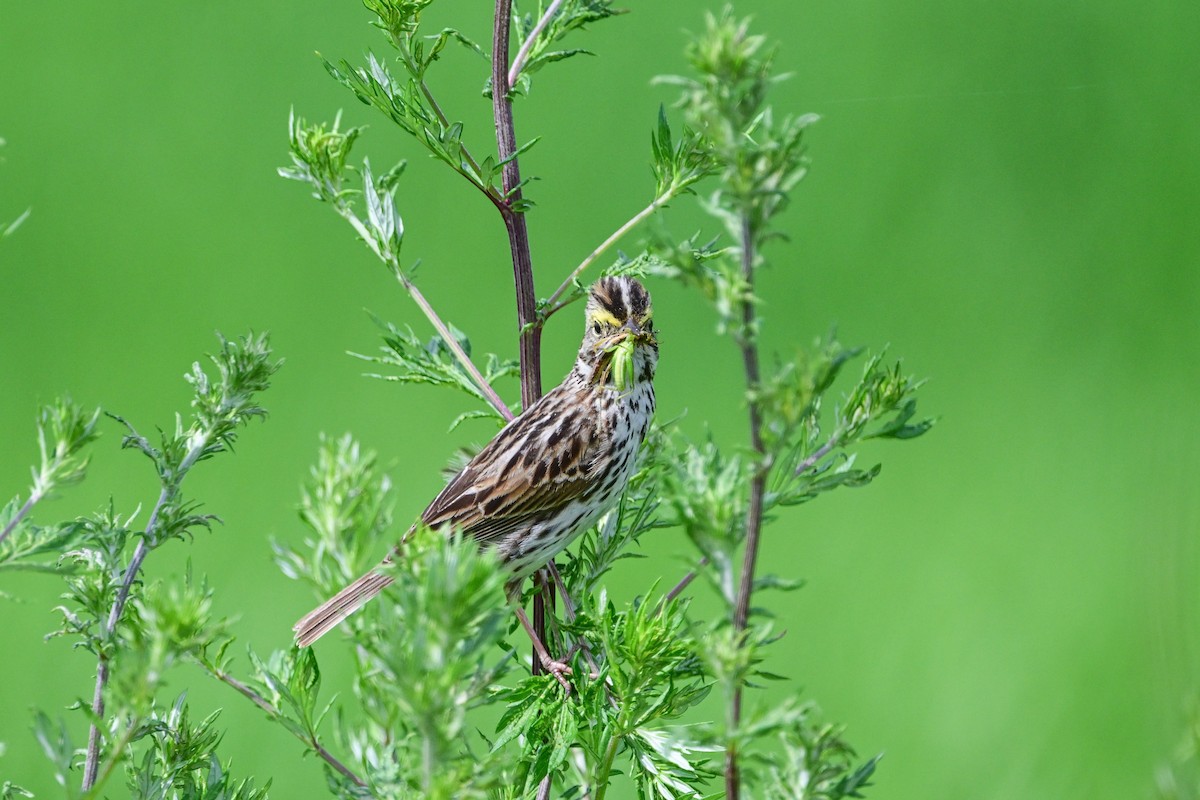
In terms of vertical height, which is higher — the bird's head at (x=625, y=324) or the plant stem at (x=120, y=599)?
the bird's head at (x=625, y=324)

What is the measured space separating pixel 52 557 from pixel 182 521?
10.7 inches

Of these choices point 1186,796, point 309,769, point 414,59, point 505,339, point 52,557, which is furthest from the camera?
point 505,339

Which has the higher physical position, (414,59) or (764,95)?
(414,59)

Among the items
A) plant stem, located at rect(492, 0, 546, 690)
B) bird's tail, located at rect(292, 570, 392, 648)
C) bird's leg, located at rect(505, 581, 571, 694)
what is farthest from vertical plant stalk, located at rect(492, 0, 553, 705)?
bird's tail, located at rect(292, 570, 392, 648)

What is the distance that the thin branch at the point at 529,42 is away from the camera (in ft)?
8.13

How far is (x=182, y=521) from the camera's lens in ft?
6.87

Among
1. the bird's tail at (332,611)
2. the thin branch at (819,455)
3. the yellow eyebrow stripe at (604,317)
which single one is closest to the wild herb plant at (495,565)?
the thin branch at (819,455)

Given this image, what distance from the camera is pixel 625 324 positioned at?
340 centimetres

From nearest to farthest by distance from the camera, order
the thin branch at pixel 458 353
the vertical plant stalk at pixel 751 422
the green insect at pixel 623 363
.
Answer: the vertical plant stalk at pixel 751 422, the thin branch at pixel 458 353, the green insect at pixel 623 363

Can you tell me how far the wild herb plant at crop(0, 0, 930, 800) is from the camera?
4.73 feet

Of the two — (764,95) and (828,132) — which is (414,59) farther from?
(828,132)

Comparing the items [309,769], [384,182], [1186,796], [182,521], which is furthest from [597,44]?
[1186,796]

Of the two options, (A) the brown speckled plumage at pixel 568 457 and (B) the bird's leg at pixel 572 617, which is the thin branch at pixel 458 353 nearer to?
(B) the bird's leg at pixel 572 617

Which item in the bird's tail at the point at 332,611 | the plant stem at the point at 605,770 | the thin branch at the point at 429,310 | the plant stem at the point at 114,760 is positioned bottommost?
the plant stem at the point at 114,760
